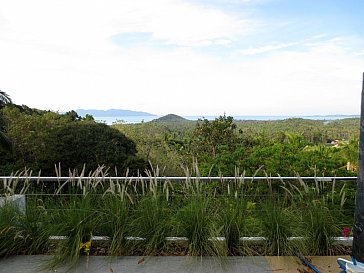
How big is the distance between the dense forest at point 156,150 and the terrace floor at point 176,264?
148 centimetres

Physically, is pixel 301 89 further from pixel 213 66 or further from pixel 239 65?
pixel 213 66

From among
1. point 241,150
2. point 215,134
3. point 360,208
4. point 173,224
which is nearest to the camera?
point 360,208

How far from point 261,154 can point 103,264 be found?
467 centimetres

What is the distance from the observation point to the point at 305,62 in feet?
43.6

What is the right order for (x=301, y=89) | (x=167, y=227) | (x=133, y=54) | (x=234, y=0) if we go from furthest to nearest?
(x=301, y=89) < (x=133, y=54) < (x=234, y=0) < (x=167, y=227)

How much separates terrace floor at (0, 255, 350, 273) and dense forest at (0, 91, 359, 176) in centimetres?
148

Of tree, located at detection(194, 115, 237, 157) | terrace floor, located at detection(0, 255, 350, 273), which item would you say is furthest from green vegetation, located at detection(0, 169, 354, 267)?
tree, located at detection(194, 115, 237, 157)

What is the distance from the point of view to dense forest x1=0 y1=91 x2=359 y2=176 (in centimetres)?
709

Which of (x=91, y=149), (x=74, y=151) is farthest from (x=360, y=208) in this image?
(x=74, y=151)

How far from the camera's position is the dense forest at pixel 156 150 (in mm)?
7094

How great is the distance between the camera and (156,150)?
1315 cm

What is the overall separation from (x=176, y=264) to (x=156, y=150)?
993 cm

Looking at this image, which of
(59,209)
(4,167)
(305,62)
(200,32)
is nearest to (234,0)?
(200,32)

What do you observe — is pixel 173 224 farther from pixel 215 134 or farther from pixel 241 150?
pixel 215 134
